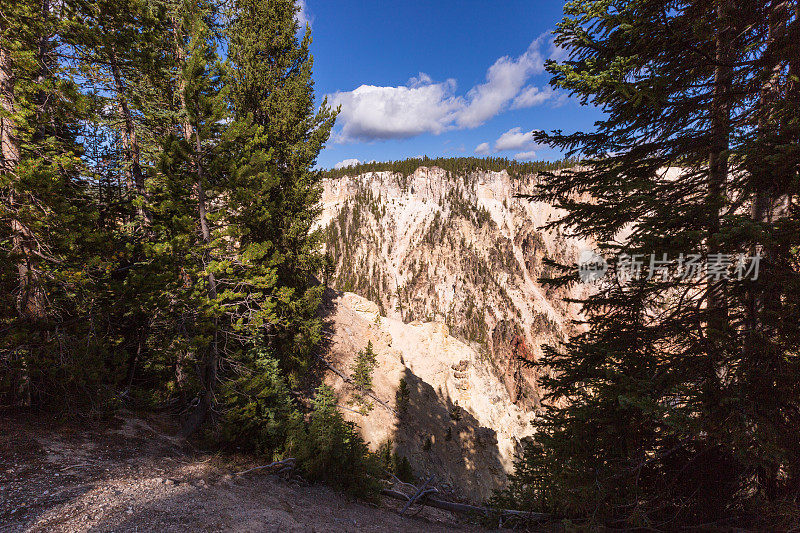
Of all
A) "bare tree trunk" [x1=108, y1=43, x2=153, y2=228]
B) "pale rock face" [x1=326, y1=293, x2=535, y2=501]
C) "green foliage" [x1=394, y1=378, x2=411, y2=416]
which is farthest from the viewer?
"green foliage" [x1=394, y1=378, x2=411, y2=416]

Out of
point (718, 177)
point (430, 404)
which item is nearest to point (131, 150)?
point (718, 177)

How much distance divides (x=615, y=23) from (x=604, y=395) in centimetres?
558

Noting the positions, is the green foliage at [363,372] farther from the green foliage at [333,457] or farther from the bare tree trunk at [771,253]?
the bare tree trunk at [771,253]

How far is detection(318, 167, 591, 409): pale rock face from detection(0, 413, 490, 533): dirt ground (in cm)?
7904

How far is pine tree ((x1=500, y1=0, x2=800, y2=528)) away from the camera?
3.37 meters

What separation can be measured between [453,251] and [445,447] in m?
85.1

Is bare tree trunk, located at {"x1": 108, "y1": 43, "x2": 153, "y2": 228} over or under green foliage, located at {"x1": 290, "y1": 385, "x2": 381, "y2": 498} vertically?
over

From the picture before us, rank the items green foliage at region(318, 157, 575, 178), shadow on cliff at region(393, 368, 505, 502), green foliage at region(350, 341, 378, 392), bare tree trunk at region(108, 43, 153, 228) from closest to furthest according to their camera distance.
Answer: bare tree trunk at region(108, 43, 153, 228) → green foliage at region(350, 341, 378, 392) → shadow on cliff at region(393, 368, 505, 502) → green foliage at region(318, 157, 575, 178)

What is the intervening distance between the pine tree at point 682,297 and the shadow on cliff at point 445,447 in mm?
10853

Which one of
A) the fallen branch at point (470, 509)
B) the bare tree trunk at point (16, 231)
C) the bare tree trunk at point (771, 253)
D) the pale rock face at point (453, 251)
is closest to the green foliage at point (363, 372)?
the fallen branch at point (470, 509)

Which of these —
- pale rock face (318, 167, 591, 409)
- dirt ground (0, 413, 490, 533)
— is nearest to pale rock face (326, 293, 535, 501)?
dirt ground (0, 413, 490, 533)

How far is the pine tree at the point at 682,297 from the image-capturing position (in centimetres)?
337

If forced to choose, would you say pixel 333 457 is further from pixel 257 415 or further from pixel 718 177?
pixel 718 177

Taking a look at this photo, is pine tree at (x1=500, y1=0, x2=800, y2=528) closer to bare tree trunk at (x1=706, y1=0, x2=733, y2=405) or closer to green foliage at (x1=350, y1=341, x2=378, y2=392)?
bare tree trunk at (x1=706, y1=0, x2=733, y2=405)
